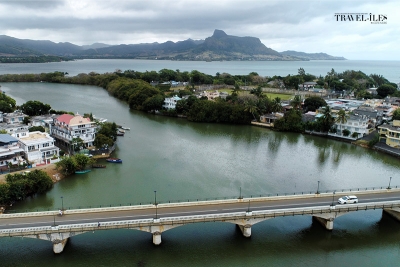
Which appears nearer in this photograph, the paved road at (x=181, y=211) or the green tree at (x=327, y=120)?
the paved road at (x=181, y=211)

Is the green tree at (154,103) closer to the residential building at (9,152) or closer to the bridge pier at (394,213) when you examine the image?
the residential building at (9,152)

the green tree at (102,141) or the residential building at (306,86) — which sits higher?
the residential building at (306,86)

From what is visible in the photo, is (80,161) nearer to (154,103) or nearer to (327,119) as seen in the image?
(154,103)

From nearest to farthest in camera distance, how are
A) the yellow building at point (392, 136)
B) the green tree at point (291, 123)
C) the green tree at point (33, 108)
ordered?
the yellow building at point (392, 136), the green tree at point (291, 123), the green tree at point (33, 108)

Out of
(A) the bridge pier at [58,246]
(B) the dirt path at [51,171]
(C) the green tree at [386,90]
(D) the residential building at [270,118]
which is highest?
(C) the green tree at [386,90]

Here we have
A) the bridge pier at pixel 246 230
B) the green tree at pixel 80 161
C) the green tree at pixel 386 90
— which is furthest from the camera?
the green tree at pixel 386 90

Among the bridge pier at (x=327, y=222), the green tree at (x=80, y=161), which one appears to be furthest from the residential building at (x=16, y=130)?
the bridge pier at (x=327, y=222)

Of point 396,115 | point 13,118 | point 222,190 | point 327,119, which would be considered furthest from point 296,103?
point 13,118

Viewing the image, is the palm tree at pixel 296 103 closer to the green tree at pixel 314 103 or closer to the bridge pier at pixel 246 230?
the green tree at pixel 314 103
